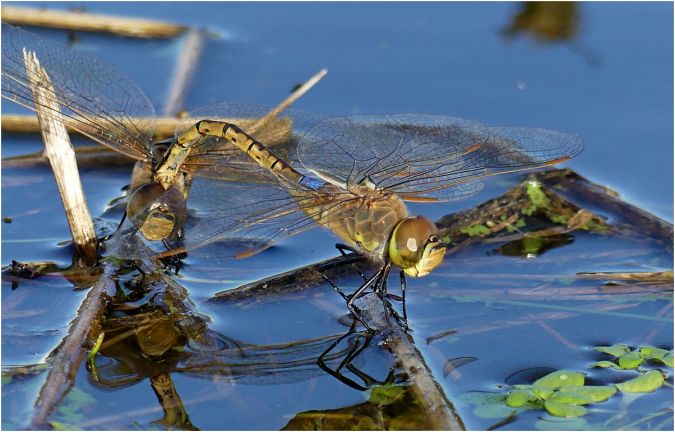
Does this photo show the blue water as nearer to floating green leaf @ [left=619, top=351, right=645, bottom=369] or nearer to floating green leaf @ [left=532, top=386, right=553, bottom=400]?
floating green leaf @ [left=619, top=351, right=645, bottom=369]

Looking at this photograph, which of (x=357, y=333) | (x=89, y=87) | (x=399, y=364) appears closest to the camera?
(x=399, y=364)

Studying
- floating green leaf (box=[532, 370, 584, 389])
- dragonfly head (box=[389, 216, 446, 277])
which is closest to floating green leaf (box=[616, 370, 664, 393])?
floating green leaf (box=[532, 370, 584, 389])

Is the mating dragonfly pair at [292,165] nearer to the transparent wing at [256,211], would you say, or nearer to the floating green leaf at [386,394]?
the transparent wing at [256,211]

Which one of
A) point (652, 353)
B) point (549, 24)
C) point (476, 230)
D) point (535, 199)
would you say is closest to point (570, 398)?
point (652, 353)

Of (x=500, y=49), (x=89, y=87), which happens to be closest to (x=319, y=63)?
(x=500, y=49)

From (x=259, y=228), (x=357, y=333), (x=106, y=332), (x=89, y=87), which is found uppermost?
(x=89, y=87)

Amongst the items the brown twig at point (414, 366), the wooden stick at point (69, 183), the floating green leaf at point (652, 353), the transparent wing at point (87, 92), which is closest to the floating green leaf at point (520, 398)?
the brown twig at point (414, 366)

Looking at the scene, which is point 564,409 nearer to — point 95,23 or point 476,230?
point 476,230

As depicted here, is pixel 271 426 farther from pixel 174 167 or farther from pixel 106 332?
pixel 174 167
